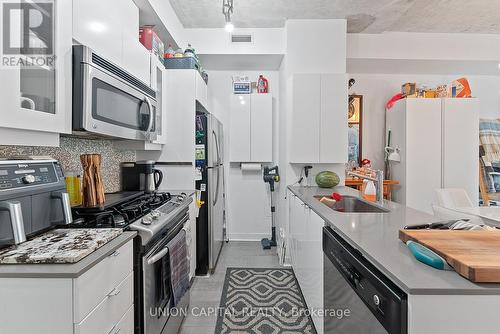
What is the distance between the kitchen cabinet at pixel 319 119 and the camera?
3.15 m

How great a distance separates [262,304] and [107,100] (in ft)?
6.39

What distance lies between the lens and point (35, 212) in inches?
46.1

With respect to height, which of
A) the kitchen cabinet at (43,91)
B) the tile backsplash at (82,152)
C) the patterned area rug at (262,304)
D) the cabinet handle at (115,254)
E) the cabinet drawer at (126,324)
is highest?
the kitchen cabinet at (43,91)

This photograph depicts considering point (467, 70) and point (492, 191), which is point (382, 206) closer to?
point (492, 191)

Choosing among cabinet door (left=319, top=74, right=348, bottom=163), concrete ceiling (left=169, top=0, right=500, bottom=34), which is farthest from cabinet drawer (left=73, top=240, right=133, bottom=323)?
concrete ceiling (left=169, top=0, right=500, bottom=34)

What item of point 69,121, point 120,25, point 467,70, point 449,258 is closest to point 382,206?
point 449,258

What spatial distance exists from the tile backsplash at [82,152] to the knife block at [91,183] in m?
0.20

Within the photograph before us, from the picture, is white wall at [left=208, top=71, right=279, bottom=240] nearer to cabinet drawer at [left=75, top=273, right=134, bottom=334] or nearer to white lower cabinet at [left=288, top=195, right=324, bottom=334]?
white lower cabinet at [left=288, top=195, right=324, bottom=334]

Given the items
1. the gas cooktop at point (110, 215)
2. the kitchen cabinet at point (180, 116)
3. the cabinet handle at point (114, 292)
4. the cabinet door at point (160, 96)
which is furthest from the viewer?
the kitchen cabinet at point (180, 116)

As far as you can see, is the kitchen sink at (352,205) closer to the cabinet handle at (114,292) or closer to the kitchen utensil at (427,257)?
the kitchen utensil at (427,257)

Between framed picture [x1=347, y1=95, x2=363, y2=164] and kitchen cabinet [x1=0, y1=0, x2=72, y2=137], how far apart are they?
3600mm

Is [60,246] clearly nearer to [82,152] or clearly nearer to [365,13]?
[82,152]

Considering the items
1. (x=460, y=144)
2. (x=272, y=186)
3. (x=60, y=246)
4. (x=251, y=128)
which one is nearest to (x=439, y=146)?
(x=460, y=144)

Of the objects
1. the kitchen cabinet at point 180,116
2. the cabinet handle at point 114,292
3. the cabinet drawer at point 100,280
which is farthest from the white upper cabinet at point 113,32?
the cabinet handle at point 114,292
